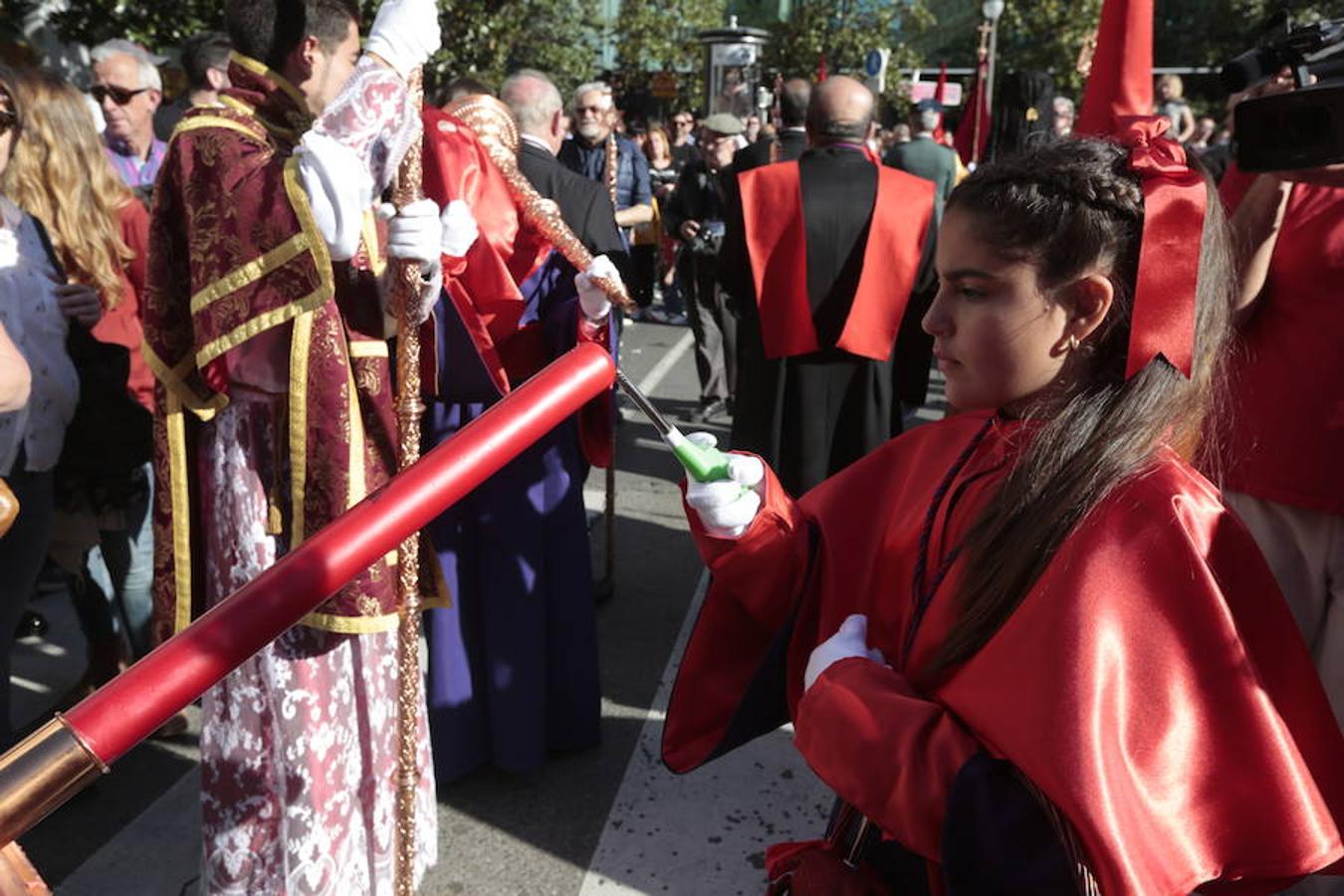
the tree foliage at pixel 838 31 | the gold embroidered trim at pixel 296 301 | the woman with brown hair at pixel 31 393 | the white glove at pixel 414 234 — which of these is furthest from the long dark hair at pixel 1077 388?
the tree foliage at pixel 838 31

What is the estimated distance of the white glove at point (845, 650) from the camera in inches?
51.3

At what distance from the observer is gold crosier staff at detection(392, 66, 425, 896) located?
187 centimetres

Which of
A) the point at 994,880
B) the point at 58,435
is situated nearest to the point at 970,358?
the point at 994,880

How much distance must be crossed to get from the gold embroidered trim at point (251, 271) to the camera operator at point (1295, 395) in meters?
1.91

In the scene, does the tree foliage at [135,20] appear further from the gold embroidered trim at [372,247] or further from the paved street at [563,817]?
the gold embroidered trim at [372,247]

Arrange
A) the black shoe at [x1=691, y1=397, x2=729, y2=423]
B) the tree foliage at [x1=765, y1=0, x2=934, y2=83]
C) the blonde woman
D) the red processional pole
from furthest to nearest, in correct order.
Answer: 1. the tree foliage at [x1=765, y1=0, x2=934, y2=83]
2. the black shoe at [x1=691, y1=397, x2=729, y2=423]
3. the blonde woman
4. the red processional pole

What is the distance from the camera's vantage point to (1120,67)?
1.96 metres

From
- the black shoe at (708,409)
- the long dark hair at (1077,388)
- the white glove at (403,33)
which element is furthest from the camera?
the black shoe at (708,409)

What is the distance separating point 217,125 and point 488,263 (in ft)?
2.97

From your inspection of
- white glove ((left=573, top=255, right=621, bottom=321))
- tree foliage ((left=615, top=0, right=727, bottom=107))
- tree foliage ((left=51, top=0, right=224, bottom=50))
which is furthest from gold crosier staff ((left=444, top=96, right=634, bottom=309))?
tree foliage ((left=615, top=0, right=727, bottom=107))

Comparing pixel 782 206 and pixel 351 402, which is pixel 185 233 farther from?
pixel 782 206

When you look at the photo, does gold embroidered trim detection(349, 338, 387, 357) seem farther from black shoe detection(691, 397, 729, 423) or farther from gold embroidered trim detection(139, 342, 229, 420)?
black shoe detection(691, 397, 729, 423)

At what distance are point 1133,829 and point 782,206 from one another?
2.98 metres

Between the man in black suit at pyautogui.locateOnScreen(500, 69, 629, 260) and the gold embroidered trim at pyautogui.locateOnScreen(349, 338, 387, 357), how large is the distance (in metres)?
1.81
